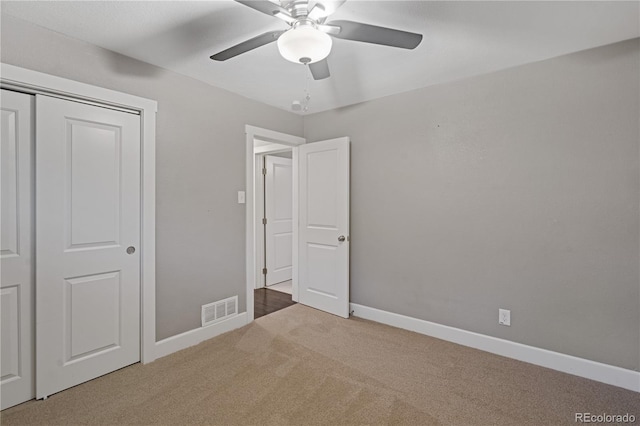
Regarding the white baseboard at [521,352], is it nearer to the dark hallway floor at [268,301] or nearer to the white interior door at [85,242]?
the dark hallway floor at [268,301]

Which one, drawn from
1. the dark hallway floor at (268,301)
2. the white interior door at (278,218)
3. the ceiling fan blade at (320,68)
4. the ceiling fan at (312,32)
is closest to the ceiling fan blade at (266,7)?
the ceiling fan at (312,32)

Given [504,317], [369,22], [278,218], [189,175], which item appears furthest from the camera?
[278,218]

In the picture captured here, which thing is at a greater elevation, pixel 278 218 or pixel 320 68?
pixel 320 68

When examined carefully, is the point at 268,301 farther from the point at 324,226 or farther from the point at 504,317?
the point at 504,317

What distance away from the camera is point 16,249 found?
75.7 inches

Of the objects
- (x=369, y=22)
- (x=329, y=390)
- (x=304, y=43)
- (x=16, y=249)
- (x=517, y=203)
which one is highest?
(x=369, y=22)

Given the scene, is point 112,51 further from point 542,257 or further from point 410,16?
point 542,257

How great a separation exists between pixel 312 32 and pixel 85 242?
207cm

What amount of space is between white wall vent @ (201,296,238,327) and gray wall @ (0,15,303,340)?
54 millimetres

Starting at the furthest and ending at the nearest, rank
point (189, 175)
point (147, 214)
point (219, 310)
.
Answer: point (219, 310) < point (189, 175) < point (147, 214)

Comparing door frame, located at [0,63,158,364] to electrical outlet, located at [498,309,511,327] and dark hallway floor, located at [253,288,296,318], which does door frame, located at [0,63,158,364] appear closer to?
dark hallway floor, located at [253,288,296,318]

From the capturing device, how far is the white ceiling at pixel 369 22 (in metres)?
1.75

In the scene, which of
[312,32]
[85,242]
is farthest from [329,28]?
[85,242]

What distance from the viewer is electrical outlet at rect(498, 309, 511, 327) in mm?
2580
